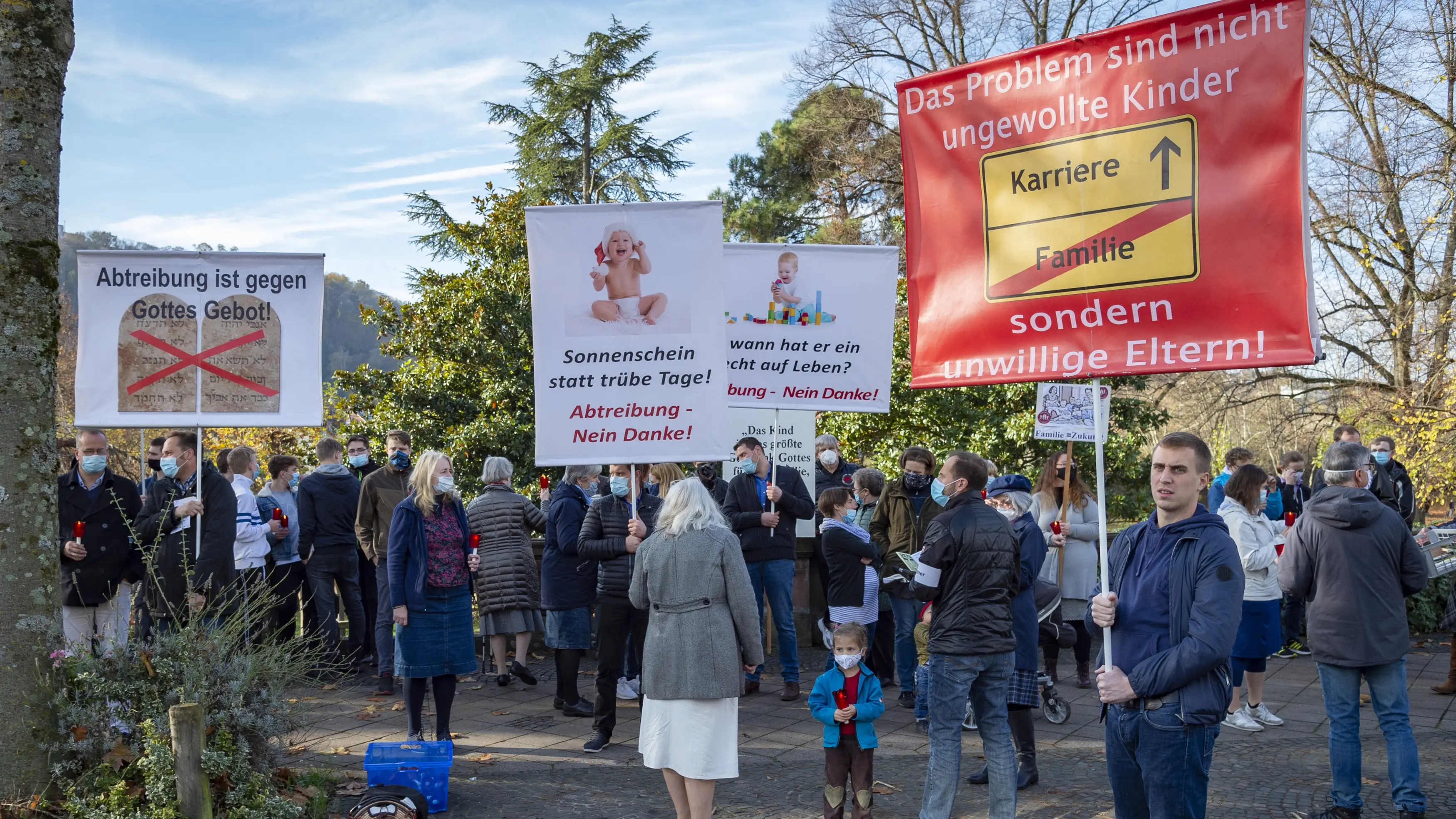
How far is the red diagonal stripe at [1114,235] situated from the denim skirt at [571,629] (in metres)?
4.78

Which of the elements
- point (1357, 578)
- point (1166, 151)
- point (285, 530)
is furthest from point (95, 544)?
point (1357, 578)

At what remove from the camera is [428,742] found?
6121 millimetres

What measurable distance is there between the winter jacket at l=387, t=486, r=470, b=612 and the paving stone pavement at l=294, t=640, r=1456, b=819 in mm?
951

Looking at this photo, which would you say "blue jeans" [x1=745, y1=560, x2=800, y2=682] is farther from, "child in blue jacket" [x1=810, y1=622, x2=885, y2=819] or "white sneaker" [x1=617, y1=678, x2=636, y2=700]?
"child in blue jacket" [x1=810, y1=622, x2=885, y2=819]

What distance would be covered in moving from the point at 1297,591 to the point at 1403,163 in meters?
16.6

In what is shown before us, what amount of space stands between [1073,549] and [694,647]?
14.9 feet

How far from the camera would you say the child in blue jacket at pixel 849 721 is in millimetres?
5539

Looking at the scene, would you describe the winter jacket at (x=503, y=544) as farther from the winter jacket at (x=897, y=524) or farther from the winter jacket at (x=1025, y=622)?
the winter jacket at (x=1025, y=622)

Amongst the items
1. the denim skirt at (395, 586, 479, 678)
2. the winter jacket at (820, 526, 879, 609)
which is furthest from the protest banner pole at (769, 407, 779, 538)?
the denim skirt at (395, 586, 479, 678)

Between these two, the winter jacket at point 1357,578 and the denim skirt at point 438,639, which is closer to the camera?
the winter jacket at point 1357,578

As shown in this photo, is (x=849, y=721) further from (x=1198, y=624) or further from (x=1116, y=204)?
(x=1116, y=204)

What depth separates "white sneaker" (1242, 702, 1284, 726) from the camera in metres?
8.06

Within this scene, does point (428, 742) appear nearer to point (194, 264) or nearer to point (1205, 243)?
point (194, 264)

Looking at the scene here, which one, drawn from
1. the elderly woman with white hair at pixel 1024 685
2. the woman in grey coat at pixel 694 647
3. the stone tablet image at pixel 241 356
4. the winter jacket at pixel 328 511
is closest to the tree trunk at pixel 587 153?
the winter jacket at pixel 328 511
